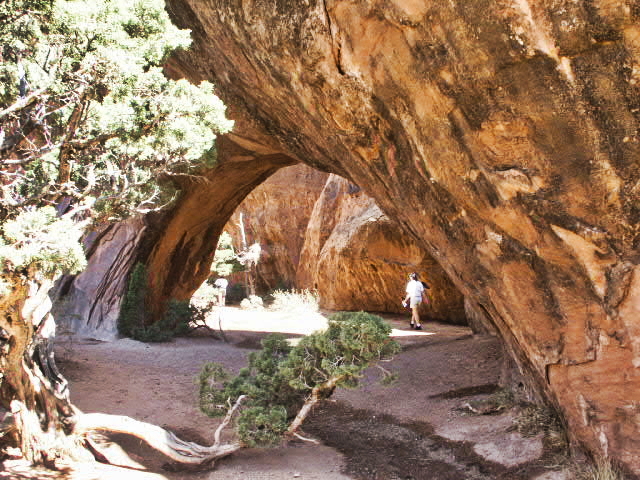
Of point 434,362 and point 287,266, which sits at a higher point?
point 287,266

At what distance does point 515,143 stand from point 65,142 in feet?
14.1

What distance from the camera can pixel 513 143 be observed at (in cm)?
482

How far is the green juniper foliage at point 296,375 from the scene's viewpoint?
574 centimetres

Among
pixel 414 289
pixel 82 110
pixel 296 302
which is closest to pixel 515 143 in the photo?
pixel 82 110

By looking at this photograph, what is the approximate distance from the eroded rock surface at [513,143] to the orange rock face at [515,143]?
0.01 metres

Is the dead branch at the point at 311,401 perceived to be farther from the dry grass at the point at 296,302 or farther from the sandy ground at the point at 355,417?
the dry grass at the point at 296,302

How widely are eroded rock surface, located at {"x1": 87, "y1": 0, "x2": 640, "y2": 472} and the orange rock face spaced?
0.04 ft

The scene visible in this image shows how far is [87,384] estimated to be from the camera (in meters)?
8.38

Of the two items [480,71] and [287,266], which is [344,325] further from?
[287,266]

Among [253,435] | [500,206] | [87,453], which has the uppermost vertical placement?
[500,206]

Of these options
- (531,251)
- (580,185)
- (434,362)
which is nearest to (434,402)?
(434,362)

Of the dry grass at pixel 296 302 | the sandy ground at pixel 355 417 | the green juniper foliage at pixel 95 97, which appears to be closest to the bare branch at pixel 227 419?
the sandy ground at pixel 355 417

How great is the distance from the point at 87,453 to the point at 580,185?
5.89 m

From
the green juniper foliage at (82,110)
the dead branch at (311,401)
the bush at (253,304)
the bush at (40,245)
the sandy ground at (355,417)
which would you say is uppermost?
the green juniper foliage at (82,110)
